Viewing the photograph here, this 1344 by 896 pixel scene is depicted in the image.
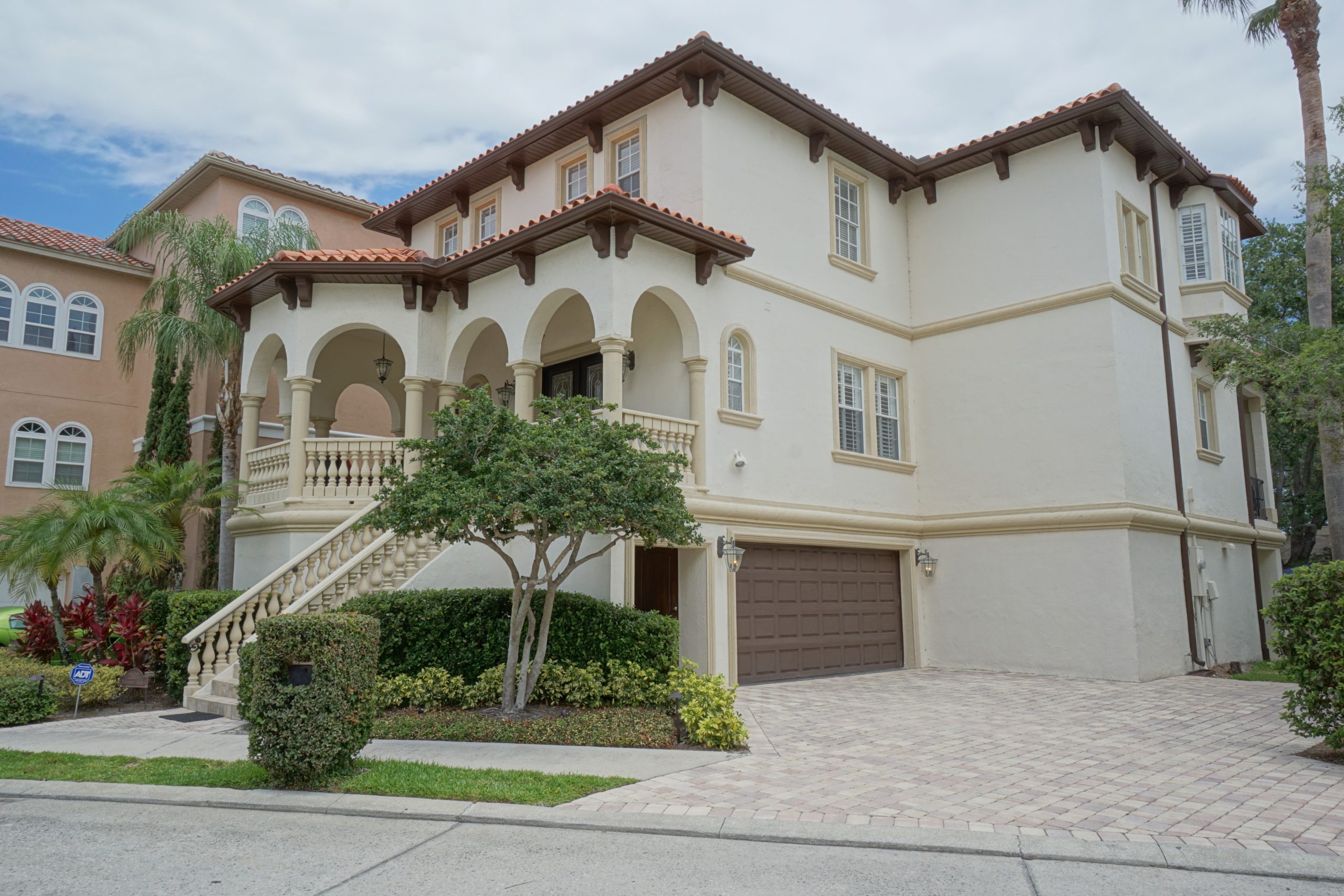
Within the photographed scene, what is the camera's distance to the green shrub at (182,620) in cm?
1259

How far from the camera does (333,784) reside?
7.62m

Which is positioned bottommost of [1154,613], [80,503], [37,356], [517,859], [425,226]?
[517,859]

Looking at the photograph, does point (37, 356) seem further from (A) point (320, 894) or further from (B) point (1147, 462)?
(B) point (1147, 462)

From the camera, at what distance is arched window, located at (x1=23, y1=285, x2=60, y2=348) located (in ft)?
71.9

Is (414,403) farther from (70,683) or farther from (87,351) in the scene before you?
(87,351)

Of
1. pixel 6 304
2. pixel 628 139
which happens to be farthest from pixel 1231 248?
pixel 6 304

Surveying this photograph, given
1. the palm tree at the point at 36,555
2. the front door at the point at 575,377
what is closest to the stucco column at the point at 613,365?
the front door at the point at 575,377

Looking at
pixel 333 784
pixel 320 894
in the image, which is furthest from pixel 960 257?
pixel 320 894

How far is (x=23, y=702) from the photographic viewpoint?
11125mm

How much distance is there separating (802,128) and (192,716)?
44.2ft

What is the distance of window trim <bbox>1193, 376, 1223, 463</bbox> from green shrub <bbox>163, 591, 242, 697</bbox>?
17.8m

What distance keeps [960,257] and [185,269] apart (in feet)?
50.9

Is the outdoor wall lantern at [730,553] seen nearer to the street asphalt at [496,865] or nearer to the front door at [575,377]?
the front door at [575,377]

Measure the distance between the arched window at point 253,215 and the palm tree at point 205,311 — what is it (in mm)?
3136
